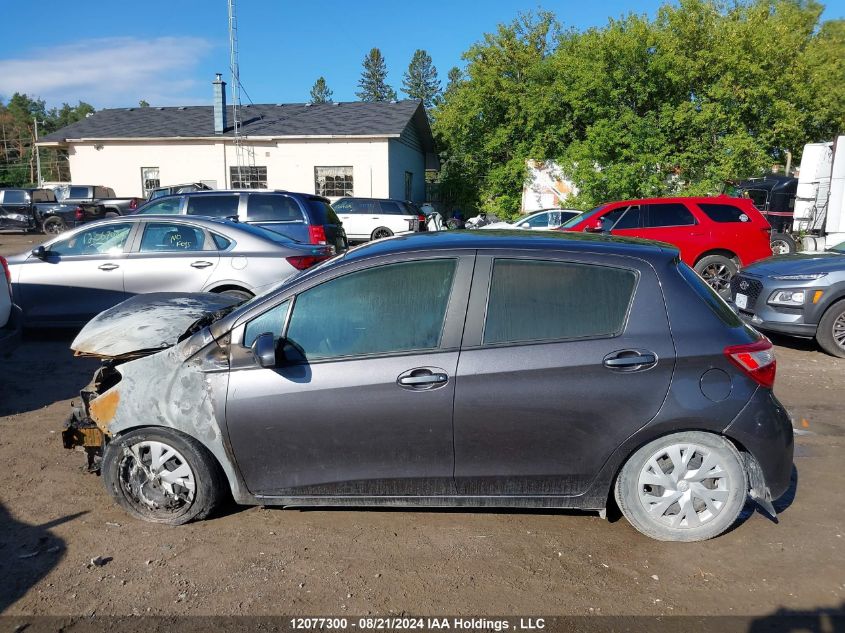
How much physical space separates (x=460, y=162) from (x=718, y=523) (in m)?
24.8

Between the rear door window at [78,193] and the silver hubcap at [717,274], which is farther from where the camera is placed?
the rear door window at [78,193]

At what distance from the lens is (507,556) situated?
11.6ft

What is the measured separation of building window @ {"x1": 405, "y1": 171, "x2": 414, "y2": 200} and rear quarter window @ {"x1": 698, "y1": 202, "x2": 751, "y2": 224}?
62.6 feet

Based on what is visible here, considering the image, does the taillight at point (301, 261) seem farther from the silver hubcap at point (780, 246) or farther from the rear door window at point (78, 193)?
the rear door window at point (78, 193)

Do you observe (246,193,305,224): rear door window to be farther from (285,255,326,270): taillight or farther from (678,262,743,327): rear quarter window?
(678,262,743,327): rear quarter window

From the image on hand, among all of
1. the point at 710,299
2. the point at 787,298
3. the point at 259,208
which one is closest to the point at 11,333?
the point at 259,208

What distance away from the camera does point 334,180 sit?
2684 cm

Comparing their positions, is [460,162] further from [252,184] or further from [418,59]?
[418,59]

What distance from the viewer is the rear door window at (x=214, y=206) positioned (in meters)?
11.1

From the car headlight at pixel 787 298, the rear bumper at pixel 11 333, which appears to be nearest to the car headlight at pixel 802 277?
the car headlight at pixel 787 298

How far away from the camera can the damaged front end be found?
3688mm

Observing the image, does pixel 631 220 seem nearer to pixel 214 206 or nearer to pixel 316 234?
pixel 316 234

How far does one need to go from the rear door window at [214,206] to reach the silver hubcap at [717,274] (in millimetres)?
8262

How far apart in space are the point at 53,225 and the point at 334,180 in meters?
11.4
